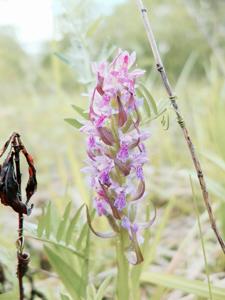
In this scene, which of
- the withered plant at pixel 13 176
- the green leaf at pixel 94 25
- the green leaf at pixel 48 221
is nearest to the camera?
the withered plant at pixel 13 176

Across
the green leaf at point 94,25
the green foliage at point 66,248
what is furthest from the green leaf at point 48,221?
the green leaf at point 94,25

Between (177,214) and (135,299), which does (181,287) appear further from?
(177,214)

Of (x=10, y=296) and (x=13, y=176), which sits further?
(x=10, y=296)

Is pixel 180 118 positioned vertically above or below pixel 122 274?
above

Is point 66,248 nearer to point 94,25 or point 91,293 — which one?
point 91,293

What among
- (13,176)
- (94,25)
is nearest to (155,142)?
(94,25)

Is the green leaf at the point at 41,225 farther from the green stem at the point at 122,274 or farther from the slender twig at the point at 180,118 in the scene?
the slender twig at the point at 180,118
